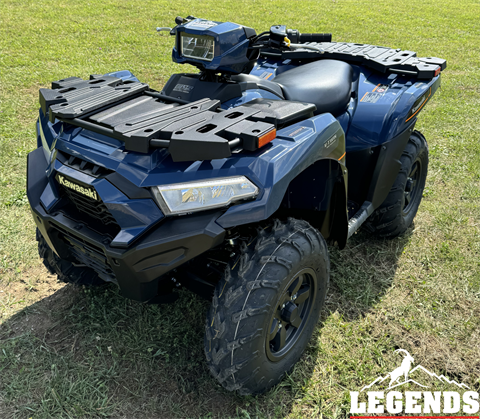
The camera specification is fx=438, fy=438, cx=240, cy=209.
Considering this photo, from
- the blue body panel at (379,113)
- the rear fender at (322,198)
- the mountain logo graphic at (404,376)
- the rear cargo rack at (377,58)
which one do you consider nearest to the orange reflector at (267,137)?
the rear fender at (322,198)

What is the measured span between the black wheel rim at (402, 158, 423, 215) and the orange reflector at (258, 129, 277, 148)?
74.8 inches

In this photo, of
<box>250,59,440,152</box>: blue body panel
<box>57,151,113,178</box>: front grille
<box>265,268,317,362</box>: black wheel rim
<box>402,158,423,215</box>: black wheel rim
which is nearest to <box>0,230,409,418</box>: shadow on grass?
<box>265,268,317,362</box>: black wheel rim

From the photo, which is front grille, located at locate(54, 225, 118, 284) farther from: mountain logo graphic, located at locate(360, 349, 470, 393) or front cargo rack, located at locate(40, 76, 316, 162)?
mountain logo graphic, located at locate(360, 349, 470, 393)

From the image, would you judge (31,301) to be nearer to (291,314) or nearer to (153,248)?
(153,248)

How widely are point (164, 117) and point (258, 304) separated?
2.95ft

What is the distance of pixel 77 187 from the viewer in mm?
1793

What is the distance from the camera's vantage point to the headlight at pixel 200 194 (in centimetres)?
165

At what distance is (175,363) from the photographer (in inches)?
93.2

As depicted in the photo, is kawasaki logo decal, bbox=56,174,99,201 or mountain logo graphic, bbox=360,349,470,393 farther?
mountain logo graphic, bbox=360,349,470,393

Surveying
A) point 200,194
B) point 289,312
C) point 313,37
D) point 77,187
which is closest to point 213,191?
point 200,194

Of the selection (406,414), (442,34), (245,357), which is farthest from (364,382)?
(442,34)

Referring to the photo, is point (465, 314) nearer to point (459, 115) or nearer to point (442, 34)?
point (459, 115)

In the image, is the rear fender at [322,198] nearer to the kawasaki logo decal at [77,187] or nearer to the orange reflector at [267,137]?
the orange reflector at [267,137]

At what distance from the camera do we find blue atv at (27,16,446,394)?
5.45ft
